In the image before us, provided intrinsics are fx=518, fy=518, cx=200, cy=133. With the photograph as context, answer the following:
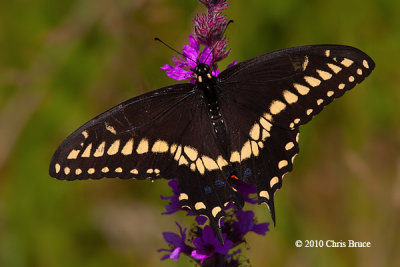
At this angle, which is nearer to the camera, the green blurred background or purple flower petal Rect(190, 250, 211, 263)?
purple flower petal Rect(190, 250, 211, 263)

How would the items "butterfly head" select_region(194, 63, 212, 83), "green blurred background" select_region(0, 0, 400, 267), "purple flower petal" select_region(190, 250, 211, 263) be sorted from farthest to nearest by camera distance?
"green blurred background" select_region(0, 0, 400, 267) → "butterfly head" select_region(194, 63, 212, 83) → "purple flower petal" select_region(190, 250, 211, 263)

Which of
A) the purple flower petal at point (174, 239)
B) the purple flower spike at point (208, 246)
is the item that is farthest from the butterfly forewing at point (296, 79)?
the purple flower petal at point (174, 239)

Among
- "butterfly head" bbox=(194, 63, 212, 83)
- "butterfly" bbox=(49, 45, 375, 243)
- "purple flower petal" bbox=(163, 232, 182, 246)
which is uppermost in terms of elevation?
"butterfly head" bbox=(194, 63, 212, 83)

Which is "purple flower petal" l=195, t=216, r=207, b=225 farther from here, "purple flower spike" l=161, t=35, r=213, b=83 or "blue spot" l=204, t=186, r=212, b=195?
"purple flower spike" l=161, t=35, r=213, b=83

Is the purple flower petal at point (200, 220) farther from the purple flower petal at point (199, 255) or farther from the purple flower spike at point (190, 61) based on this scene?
the purple flower spike at point (190, 61)

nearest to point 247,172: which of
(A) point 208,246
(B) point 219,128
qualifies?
(B) point 219,128

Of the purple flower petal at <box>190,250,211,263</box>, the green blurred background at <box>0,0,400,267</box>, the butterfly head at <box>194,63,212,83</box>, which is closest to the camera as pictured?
the purple flower petal at <box>190,250,211,263</box>

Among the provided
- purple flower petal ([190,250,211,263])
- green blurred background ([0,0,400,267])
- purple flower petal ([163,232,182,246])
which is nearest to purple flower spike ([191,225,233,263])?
purple flower petal ([190,250,211,263])
